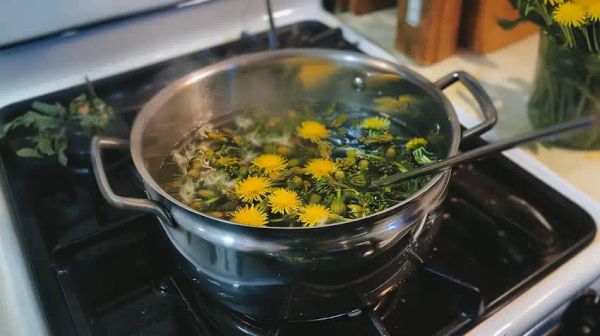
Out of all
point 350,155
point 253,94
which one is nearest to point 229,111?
point 253,94

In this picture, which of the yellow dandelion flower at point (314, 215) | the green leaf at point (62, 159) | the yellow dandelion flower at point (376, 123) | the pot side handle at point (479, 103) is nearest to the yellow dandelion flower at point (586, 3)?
the pot side handle at point (479, 103)

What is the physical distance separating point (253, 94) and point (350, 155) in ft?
0.56

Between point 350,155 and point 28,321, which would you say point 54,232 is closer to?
point 28,321

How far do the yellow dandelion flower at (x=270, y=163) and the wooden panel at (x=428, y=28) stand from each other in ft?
1.26

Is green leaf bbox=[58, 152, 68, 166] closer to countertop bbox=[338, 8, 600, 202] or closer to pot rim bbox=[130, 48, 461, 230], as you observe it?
pot rim bbox=[130, 48, 461, 230]

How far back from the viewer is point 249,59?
0.71 metres

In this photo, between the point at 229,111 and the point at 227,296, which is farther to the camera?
the point at 229,111

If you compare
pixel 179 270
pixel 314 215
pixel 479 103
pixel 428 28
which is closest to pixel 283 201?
pixel 314 215

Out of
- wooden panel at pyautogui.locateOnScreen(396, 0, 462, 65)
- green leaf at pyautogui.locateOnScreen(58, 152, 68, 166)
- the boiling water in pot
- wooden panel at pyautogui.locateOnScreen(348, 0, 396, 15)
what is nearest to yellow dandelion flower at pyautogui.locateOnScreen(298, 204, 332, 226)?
the boiling water in pot

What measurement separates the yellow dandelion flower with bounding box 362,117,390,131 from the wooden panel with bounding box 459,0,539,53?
12.1 inches

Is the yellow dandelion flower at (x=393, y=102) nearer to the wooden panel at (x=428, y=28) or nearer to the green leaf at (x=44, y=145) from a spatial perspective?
the wooden panel at (x=428, y=28)

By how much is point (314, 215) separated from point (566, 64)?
0.41 meters

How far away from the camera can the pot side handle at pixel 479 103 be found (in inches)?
23.4

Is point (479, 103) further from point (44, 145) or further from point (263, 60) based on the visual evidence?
point (44, 145)
